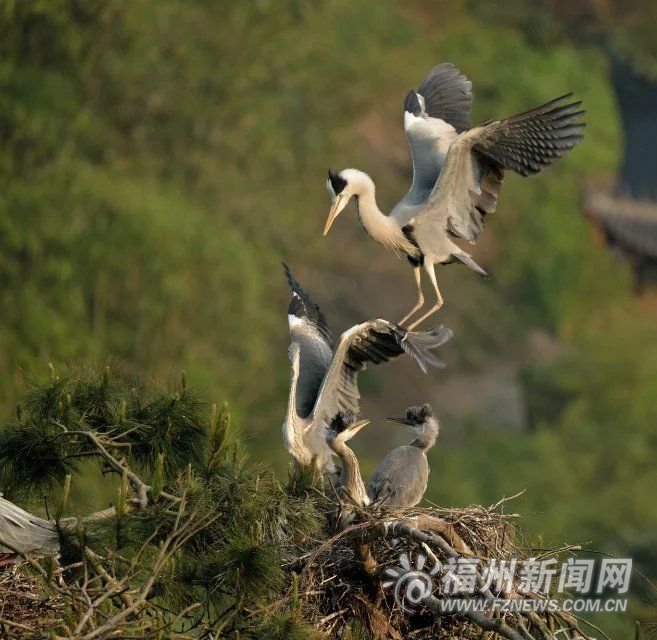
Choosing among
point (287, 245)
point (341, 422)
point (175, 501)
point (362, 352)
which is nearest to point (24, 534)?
point (175, 501)

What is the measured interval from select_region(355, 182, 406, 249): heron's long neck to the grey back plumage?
2.05 meters

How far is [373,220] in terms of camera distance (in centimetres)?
718

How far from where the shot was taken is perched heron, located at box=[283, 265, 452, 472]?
6.92m

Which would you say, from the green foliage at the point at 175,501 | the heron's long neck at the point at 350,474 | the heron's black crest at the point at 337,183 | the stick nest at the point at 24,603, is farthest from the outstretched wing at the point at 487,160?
the stick nest at the point at 24,603

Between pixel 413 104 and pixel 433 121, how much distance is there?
0.13 metres

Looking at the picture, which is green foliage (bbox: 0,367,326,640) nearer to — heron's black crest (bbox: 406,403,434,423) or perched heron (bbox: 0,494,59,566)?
perched heron (bbox: 0,494,59,566)

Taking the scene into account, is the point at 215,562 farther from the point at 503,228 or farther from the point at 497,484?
the point at 503,228

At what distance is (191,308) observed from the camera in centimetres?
2036

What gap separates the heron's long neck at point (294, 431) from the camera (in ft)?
22.9

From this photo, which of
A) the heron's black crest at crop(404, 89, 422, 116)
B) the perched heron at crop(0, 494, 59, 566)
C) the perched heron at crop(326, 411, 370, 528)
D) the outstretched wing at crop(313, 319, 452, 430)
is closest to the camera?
the perched heron at crop(0, 494, 59, 566)

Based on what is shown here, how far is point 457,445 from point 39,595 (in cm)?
1747

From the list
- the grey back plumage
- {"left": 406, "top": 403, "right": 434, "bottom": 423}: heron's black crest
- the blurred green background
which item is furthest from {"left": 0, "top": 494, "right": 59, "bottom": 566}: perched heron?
the blurred green background

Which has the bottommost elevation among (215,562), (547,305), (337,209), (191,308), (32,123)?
(547,305)

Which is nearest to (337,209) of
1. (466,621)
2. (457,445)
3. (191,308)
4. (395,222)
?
(395,222)
